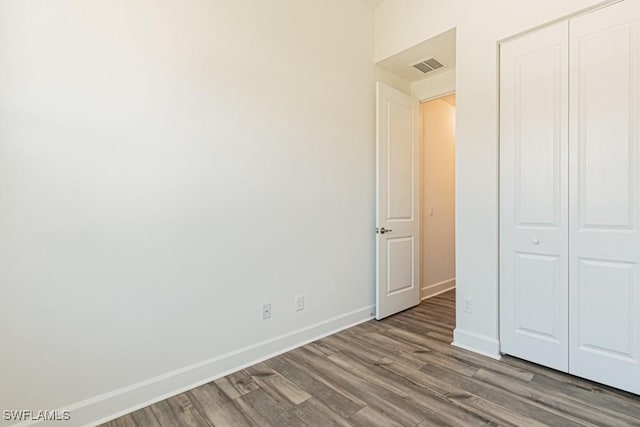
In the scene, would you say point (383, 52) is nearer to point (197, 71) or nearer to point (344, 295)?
point (197, 71)

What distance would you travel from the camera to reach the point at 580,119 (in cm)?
203

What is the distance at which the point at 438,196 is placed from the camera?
13.8 ft

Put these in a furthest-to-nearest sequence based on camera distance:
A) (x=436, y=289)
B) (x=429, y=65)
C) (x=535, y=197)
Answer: (x=436, y=289) < (x=429, y=65) < (x=535, y=197)

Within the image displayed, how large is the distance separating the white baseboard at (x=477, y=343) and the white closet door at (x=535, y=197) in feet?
0.23

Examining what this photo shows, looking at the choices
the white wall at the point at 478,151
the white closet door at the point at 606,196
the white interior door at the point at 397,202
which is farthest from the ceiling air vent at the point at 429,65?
the white closet door at the point at 606,196

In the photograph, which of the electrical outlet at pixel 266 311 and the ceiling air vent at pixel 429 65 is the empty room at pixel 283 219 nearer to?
the electrical outlet at pixel 266 311

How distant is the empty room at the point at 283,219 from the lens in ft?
5.23

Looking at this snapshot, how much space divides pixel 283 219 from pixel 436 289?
8.60 ft

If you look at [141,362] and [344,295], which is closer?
[141,362]

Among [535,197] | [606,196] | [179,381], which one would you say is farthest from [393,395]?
[606,196]

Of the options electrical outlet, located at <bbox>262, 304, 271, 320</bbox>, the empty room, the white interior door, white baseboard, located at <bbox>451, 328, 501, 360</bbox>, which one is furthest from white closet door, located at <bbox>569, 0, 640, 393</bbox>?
electrical outlet, located at <bbox>262, 304, 271, 320</bbox>

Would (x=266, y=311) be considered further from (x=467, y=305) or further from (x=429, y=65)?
(x=429, y=65)

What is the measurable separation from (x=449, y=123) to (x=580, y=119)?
243 cm

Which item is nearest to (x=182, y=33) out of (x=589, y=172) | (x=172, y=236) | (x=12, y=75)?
(x=12, y=75)
